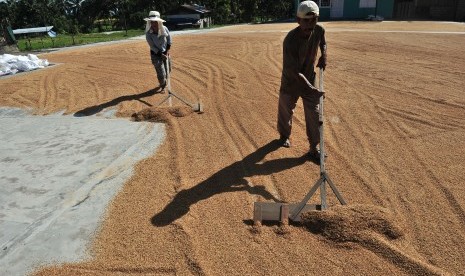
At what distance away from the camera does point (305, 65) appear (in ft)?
13.5

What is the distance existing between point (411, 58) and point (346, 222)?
8.46 meters

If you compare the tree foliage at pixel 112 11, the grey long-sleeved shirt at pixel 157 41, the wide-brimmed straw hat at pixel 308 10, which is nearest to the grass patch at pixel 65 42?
the tree foliage at pixel 112 11

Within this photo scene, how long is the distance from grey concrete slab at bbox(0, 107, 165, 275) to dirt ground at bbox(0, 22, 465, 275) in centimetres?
21

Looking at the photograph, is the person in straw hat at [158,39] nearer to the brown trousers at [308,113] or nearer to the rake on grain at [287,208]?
the brown trousers at [308,113]

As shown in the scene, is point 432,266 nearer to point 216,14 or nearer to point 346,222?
point 346,222

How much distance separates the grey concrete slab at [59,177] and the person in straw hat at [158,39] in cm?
166

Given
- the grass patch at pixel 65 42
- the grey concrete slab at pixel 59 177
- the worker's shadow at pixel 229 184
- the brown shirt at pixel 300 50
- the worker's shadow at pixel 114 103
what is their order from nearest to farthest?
the grey concrete slab at pixel 59 177 → the worker's shadow at pixel 229 184 → the brown shirt at pixel 300 50 → the worker's shadow at pixel 114 103 → the grass patch at pixel 65 42

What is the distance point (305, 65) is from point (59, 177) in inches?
126

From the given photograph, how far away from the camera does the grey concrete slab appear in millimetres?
3053

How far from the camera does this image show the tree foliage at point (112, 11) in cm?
3634

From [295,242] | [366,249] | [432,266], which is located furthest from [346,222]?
[432,266]

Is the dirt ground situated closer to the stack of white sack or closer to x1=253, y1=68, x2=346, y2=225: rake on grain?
x1=253, y1=68, x2=346, y2=225: rake on grain

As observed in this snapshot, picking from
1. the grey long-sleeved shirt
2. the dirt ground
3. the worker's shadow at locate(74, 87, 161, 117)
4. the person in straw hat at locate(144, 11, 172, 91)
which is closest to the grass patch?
the dirt ground

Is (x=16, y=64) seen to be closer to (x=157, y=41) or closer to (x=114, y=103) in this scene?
(x=114, y=103)
